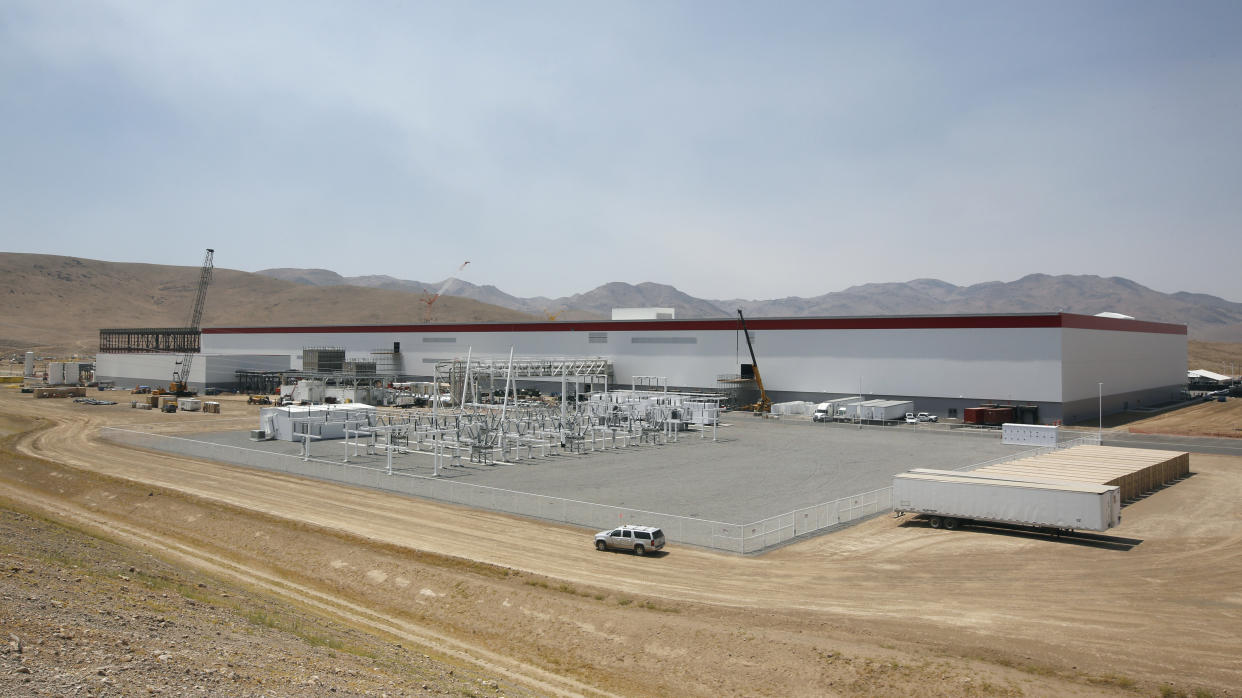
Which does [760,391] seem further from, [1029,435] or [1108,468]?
[1108,468]

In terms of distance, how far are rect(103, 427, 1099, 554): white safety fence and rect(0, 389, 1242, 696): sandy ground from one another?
3.44ft

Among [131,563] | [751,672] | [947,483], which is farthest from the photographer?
[947,483]

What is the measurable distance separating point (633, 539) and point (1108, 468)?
2648 centimetres

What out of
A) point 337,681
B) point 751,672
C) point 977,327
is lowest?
point 751,672

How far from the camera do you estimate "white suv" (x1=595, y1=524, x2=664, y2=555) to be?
1043 inches

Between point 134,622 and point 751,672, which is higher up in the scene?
point 134,622

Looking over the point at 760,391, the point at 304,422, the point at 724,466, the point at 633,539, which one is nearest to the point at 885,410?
the point at 760,391

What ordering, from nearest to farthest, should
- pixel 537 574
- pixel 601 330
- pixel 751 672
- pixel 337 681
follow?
pixel 337 681 → pixel 751 672 → pixel 537 574 → pixel 601 330

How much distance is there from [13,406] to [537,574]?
87.6 m

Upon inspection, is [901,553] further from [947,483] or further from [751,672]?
[751,672]

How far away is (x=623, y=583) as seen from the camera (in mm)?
23141

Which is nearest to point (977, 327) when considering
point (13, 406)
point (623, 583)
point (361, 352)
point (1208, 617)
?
point (1208, 617)

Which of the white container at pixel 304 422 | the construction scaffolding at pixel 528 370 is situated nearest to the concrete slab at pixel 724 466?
the white container at pixel 304 422

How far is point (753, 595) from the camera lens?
2203 centimetres
